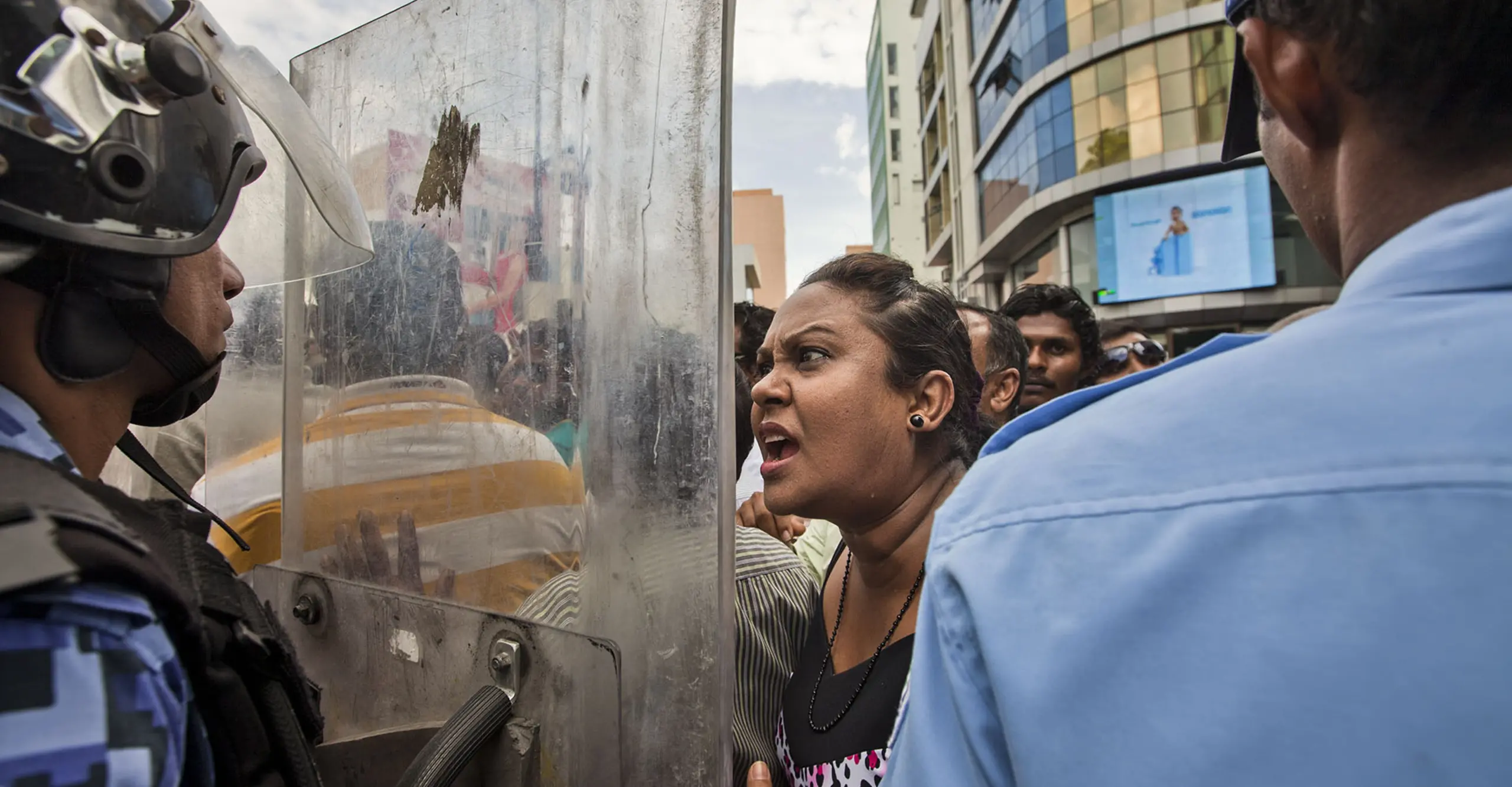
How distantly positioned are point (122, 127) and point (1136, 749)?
1.18 m

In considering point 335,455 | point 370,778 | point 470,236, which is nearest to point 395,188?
point 470,236

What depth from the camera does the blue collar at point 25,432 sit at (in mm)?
823

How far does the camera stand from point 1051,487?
2.02ft

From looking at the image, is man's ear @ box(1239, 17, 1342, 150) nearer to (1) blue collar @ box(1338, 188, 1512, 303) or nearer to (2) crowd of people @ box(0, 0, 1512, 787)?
(2) crowd of people @ box(0, 0, 1512, 787)

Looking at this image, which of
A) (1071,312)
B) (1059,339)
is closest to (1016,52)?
(1071,312)

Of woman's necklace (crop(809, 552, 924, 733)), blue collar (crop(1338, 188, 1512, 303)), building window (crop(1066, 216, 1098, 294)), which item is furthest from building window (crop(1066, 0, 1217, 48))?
blue collar (crop(1338, 188, 1512, 303))

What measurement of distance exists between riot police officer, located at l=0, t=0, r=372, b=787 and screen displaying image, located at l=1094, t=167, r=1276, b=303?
25.1 m

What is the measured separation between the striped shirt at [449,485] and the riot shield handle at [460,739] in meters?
0.13

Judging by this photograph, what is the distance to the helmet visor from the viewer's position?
1173mm

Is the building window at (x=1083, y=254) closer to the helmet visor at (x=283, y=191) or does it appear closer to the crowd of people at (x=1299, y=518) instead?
the helmet visor at (x=283, y=191)

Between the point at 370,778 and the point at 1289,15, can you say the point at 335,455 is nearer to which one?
the point at 370,778

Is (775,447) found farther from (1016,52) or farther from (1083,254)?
(1016,52)

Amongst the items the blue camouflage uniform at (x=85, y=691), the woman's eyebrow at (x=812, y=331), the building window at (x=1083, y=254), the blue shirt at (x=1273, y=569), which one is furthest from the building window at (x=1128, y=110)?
the blue camouflage uniform at (x=85, y=691)

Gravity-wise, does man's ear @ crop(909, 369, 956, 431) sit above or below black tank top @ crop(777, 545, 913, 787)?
above
